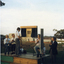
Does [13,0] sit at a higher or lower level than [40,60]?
higher

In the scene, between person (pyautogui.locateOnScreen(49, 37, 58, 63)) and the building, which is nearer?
person (pyautogui.locateOnScreen(49, 37, 58, 63))

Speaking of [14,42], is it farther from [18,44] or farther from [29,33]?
[29,33]

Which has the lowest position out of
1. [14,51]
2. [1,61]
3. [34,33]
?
[1,61]

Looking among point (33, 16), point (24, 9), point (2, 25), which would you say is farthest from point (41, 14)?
point (2, 25)

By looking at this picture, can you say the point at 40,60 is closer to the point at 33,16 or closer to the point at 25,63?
the point at 25,63

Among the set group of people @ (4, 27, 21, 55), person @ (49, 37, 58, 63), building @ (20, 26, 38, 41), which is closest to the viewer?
person @ (49, 37, 58, 63)

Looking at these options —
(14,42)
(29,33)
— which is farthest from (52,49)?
(14,42)

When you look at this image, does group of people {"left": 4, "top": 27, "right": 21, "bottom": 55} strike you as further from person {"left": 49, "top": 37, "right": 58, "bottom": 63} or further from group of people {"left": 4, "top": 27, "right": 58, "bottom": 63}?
person {"left": 49, "top": 37, "right": 58, "bottom": 63}

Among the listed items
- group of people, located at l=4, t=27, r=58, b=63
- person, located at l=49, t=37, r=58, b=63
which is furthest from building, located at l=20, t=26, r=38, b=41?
person, located at l=49, t=37, r=58, b=63

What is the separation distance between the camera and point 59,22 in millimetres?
5195

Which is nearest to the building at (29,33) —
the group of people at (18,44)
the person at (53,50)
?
the group of people at (18,44)

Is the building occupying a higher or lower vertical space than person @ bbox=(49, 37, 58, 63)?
higher

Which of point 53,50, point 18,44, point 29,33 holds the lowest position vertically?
point 53,50

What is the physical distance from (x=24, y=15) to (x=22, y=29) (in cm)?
51
